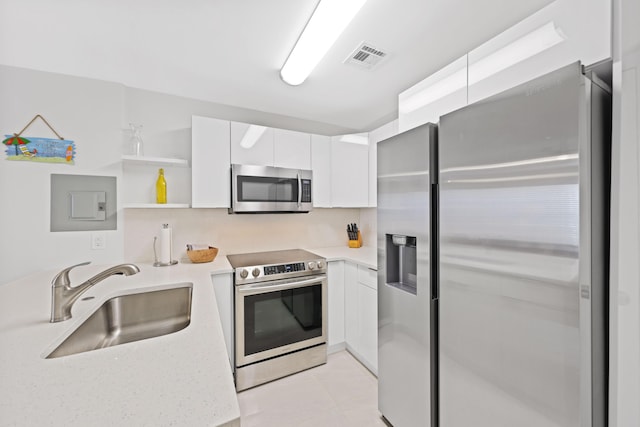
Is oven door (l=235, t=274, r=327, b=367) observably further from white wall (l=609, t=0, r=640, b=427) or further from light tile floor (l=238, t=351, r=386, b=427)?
white wall (l=609, t=0, r=640, b=427)

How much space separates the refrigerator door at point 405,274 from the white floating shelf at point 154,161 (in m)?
1.65

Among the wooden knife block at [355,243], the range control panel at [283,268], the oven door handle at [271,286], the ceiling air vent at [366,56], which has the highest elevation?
the ceiling air vent at [366,56]

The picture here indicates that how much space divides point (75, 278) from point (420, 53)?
2693 mm

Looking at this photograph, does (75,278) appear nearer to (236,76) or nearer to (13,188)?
(13,188)

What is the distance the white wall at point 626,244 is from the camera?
783 millimetres

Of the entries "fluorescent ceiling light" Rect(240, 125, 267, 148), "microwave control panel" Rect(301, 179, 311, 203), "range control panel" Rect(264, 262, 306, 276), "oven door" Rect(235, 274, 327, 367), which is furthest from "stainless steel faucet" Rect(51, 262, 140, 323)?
"microwave control panel" Rect(301, 179, 311, 203)

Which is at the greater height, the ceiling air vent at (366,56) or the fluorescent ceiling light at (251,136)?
the ceiling air vent at (366,56)

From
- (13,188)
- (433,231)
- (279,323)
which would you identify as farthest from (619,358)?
(13,188)

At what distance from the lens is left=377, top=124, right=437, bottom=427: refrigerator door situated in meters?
1.33

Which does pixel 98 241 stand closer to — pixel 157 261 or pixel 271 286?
pixel 157 261

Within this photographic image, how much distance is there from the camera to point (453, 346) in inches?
46.5

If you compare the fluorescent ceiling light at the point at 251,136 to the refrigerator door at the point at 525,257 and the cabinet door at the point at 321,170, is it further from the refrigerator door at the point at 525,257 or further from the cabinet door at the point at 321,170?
the refrigerator door at the point at 525,257

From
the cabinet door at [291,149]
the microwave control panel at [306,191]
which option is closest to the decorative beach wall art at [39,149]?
the cabinet door at [291,149]

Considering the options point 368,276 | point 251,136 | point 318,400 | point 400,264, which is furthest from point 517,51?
point 318,400
